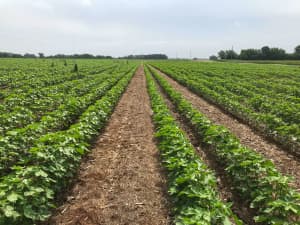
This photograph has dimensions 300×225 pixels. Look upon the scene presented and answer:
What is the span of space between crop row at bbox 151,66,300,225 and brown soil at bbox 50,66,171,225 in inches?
57.1

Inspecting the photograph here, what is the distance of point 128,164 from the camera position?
6.77 meters

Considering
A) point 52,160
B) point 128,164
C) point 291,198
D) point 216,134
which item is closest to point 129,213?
point 52,160

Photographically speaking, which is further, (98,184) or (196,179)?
(98,184)

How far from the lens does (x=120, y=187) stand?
5609 millimetres

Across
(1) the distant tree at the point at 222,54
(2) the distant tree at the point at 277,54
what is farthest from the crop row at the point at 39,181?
(1) the distant tree at the point at 222,54

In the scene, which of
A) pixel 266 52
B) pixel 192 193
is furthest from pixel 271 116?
pixel 266 52

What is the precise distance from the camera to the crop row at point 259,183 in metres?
4.05

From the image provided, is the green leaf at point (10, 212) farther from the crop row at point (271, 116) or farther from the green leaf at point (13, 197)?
the crop row at point (271, 116)

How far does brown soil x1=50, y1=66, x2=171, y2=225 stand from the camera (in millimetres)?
4586

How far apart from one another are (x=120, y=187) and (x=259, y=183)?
2.62m

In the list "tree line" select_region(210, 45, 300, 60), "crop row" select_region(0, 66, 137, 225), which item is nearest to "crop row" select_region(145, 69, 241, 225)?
"crop row" select_region(0, 66, 137, 225)

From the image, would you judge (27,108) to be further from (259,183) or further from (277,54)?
(277,54)

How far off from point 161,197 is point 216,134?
2.67 meters

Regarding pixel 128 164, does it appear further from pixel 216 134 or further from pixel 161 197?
pixel 216 134
